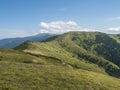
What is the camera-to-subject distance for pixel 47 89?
4478 centimetres

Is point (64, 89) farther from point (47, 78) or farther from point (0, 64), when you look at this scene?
point (0, 64)

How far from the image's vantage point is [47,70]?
57.0 metres

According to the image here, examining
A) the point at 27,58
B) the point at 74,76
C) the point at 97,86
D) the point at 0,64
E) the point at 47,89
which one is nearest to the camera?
the point at 47,89

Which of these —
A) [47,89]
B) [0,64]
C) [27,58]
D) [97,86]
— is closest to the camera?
[47,89]

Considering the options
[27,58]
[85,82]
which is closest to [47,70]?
[85,82]

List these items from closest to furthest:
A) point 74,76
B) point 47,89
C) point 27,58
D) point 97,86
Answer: point 47,89 < point 97,86 < point 74,76 < point 27,58

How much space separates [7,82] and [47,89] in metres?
8.36

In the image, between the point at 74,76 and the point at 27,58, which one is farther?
the point at 27,58

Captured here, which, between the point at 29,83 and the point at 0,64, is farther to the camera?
the point at 0,64

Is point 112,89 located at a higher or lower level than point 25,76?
lower

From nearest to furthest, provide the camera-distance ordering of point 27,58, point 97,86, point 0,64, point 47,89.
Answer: point 47,89
point 97,86
point 0,64
point 27,58

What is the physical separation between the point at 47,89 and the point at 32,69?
A: 12.9m

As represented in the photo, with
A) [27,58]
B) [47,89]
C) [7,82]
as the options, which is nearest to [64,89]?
[47,89]

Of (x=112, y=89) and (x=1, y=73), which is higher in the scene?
(x=1, y=73)
